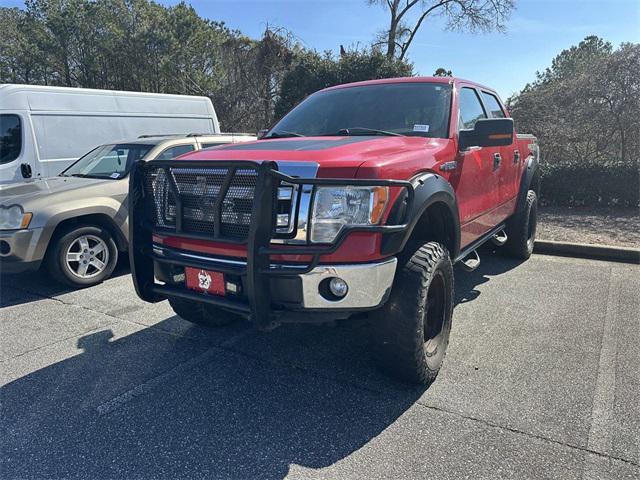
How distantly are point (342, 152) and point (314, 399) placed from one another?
1.50m

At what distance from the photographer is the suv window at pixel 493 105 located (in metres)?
4.73

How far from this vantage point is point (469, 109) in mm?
4031

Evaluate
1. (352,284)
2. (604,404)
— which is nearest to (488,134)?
(352,284)

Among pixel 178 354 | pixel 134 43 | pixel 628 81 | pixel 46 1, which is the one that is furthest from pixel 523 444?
pixel 46 1

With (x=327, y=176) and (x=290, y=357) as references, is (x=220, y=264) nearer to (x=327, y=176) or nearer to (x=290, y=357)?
(x=327, y=176)

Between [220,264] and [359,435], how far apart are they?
121 cm

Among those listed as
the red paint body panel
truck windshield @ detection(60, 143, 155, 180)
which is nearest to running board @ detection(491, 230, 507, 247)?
the red paint body panel

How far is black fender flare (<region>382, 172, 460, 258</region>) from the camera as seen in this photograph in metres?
2.44

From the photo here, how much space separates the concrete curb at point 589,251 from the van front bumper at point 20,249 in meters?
6.16

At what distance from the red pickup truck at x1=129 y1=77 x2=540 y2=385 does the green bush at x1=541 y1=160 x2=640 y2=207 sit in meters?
5.55

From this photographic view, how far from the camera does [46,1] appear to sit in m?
19.3

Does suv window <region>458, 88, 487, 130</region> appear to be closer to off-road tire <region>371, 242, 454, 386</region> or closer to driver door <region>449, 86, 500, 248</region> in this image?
driver door <region>449, 86, 500, 248</region>

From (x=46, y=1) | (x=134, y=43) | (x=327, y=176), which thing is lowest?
(x=327, y=176)

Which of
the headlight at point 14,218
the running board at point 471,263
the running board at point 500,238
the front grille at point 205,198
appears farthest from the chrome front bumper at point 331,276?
the headlight at point 14,218
